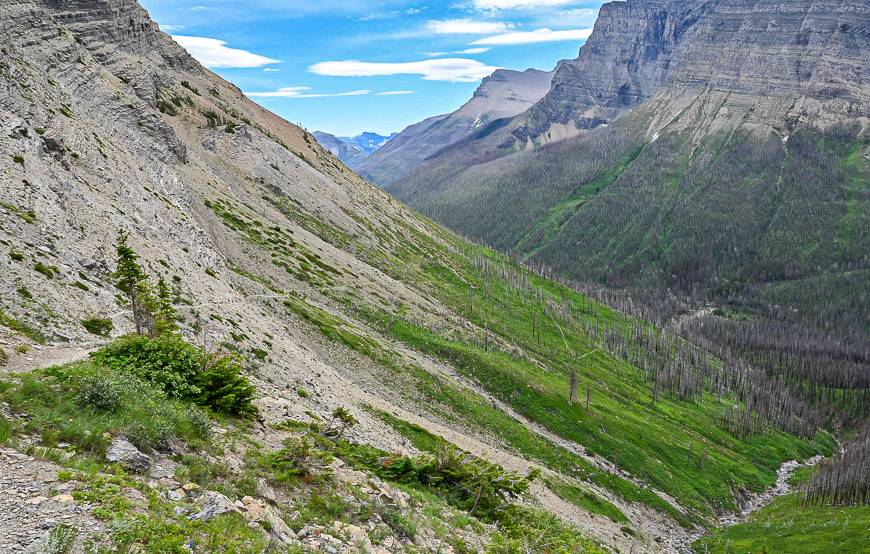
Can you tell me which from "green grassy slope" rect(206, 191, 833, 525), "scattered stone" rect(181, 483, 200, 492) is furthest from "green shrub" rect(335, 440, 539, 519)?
"green grassy slope" rect(206, 191, 833, 525)

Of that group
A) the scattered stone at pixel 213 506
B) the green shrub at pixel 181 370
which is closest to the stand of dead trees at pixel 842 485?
the green shrub at pixel 181 370

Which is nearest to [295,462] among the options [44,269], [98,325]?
[98,325]

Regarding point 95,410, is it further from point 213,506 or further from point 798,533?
point 798,533

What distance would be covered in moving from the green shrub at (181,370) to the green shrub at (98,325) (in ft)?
22.0

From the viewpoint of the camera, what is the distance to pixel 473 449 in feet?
200

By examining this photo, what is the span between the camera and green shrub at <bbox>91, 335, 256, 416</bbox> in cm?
2483

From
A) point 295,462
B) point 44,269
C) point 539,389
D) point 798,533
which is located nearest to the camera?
point 295,462

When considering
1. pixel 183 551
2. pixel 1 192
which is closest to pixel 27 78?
pixel 1 192

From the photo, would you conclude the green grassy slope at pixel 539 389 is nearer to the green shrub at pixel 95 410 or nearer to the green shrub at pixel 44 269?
the green shrub at pixel 44 269

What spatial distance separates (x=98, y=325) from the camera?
107 ft

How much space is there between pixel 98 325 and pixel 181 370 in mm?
10706

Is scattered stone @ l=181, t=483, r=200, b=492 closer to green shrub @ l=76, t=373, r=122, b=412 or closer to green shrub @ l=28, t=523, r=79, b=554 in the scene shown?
green shrub @ l=28, t=523, r=79, b=554

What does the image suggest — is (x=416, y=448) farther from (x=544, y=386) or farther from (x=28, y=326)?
(x=544, y=386)

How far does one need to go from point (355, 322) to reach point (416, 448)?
1480 inches
